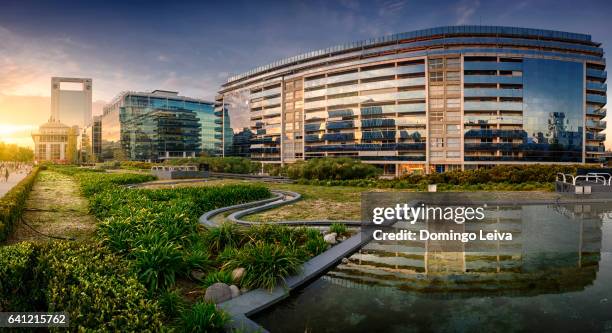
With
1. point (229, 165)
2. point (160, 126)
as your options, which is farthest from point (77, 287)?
point (160, 126)

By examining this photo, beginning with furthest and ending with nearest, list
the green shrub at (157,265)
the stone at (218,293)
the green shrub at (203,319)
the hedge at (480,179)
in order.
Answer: the hedge at (480,179) < the green shrub at (157,265) < the stone at (218,293) < the green shrub at (203,319)

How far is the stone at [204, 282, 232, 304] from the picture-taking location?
5.87 m

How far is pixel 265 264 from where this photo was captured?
6.91 m

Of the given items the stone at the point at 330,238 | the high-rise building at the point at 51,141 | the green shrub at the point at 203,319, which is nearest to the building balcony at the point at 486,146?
the stone at the point at 330,238

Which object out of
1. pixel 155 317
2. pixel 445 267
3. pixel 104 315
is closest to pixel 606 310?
pixel 445 267

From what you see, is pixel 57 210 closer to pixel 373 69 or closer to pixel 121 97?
pixel 373 69

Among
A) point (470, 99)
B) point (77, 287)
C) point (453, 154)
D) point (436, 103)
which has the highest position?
point (470, 99)

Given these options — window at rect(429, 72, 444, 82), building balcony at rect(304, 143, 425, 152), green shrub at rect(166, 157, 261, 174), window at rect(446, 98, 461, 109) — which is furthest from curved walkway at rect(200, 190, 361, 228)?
window at rect(429, 72, 444, 82)

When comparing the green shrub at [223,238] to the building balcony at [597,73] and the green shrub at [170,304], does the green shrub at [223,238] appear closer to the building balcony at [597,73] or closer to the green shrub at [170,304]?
the green shrub at [170,304]

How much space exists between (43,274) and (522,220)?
15554 millimetres

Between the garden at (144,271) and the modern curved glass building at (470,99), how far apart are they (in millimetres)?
66339

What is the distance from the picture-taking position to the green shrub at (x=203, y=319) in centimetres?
468

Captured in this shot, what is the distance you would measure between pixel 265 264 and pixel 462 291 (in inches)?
157

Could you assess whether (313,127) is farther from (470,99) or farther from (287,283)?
(287,283)
